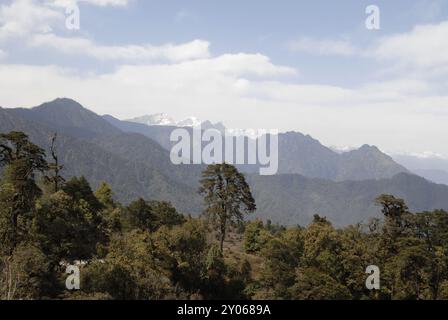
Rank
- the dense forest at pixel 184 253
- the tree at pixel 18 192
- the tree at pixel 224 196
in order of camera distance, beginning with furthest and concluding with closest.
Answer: the tree at pixel 224 196
the tree at pixel 18 192
the dense forest at pixel 184 253

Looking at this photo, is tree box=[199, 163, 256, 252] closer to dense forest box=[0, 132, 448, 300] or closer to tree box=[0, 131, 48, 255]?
dense forest box=[0, 132, 448, 300]

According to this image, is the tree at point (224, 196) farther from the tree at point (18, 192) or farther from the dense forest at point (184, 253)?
the tree at point (18, 192)

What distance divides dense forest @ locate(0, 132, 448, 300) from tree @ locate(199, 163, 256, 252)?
138 mm

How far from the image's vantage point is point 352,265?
45.6m

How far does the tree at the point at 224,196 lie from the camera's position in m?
56.7

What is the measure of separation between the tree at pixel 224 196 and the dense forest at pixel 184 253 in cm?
14

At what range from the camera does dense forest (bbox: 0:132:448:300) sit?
114 feet

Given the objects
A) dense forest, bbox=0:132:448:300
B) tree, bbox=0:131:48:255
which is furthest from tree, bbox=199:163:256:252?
tree, bbox=0:131:48:255

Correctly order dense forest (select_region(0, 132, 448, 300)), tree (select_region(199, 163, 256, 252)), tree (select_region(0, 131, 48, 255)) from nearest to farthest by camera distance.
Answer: dense forest (select_region(0, 132, 448, 300))
tree (select_region(0, 131, 48, 255))
tree (select_region(199, 163, 256, 252))

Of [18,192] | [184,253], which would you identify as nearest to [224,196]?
[184,253]

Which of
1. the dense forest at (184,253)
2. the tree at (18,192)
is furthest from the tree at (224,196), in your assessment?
the tree at (18,192)

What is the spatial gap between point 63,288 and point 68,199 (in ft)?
35.0

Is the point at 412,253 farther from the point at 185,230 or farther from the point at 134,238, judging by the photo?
the point at 134,238
